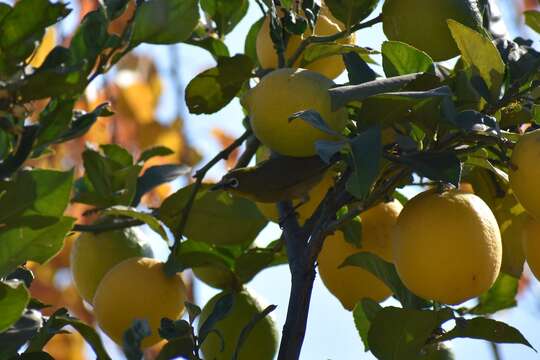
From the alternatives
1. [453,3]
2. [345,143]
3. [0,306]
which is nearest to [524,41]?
[453,3]

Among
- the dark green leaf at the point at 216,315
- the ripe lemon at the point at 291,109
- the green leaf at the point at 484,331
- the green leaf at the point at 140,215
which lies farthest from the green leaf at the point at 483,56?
the green leaf at the point at 140,215

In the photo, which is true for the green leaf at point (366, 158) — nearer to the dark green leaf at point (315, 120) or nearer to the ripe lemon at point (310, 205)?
the dark green leaf at point (315, 120)

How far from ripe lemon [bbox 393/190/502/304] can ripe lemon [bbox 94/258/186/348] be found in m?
0.35

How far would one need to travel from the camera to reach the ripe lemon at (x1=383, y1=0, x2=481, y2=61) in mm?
1141

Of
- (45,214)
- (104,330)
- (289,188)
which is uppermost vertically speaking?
(45,214)

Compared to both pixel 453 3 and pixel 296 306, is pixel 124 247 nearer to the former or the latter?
pixel 296 306

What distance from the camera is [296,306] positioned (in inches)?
43.9

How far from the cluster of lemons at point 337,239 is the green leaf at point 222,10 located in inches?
3.9

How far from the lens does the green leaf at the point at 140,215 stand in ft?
4.11

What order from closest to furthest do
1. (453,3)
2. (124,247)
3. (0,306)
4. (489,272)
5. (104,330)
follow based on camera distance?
(0,306)
(489,272)
(453,3)
(104,330)
(124,247)

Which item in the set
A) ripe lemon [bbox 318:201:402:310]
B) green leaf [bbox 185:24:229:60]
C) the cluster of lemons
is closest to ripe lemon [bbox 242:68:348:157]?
the cluster of lemons

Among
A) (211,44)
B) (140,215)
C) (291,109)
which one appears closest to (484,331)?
(291,109)

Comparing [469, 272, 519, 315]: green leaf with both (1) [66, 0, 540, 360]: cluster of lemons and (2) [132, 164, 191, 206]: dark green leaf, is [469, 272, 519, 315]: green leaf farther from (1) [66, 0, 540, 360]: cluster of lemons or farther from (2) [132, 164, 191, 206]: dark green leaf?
(2) [132, 164, 191, 206]: dark green leaf

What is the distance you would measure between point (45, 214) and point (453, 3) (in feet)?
1.65
